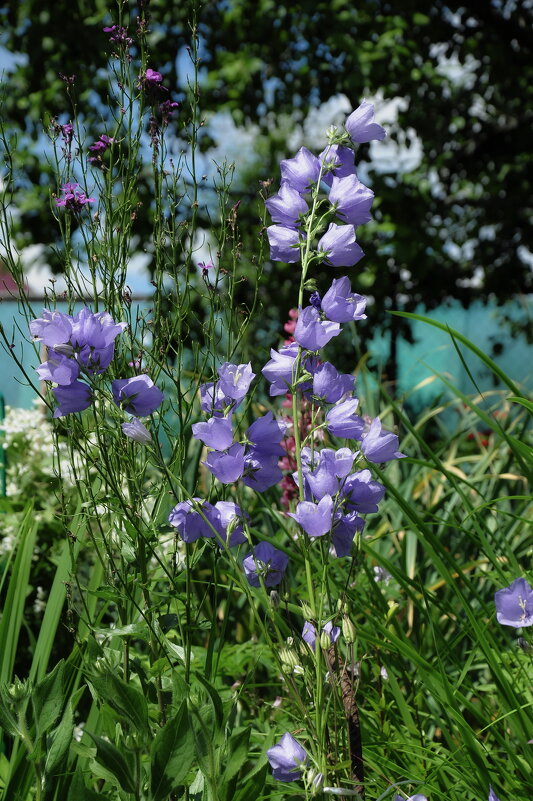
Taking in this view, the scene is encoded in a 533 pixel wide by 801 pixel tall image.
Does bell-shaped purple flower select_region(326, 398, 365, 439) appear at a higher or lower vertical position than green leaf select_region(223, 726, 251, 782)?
higher

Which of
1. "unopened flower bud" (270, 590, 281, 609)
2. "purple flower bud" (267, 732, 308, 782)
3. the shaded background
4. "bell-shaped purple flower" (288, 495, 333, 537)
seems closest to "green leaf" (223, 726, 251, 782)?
"purple flower bud" (267, 732, 308, 782)

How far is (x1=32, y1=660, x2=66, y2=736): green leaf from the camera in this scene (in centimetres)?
108

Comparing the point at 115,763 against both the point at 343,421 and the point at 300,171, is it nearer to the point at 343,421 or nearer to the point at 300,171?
the point at 343,421

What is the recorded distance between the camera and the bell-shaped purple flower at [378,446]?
106cm

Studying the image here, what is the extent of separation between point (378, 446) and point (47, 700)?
55 centimetres

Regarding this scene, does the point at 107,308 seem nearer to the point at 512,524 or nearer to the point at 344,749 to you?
the point at 344,749

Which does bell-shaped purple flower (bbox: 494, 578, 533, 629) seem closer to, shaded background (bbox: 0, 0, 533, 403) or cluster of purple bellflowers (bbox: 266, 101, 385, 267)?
cluster of purple bellflowers (bbox: 266, 101, 385, 267)

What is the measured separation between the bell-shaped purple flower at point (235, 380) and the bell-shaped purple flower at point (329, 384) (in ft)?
0.28

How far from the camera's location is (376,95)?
5957 millimetres

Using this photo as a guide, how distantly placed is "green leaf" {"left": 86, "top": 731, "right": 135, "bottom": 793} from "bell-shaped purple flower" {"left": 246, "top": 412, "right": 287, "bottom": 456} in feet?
1.31

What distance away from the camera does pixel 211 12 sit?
Result: 617 cm

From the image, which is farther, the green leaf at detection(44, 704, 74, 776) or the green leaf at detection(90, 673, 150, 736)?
the green leaf at detection(44, 704, 74, 776)

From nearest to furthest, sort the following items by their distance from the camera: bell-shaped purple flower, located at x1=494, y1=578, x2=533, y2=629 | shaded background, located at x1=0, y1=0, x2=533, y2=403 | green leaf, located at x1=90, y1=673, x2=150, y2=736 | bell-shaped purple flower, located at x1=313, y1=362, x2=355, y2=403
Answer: green leaf, located at x1=90, y1=673, x2=150, y2=736
bell-shaped purple flower, located at x1=313, y1=362, x2=355, y2=403
bell-shaped purple flower, located at x1=494, y1=578, x2=533, y2=629
shaded background, located at x1=0, y1=0, x2=533, y2=403

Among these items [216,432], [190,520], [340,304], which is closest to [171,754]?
[190,520]
